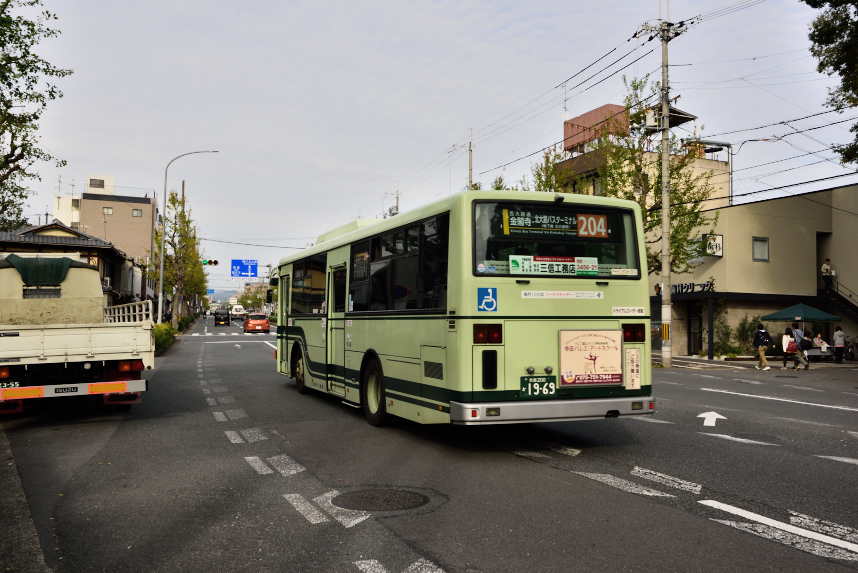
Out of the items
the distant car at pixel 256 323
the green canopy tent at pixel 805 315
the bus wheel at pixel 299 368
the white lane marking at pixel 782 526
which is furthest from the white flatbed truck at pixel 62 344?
the distant car at pixel 256 323

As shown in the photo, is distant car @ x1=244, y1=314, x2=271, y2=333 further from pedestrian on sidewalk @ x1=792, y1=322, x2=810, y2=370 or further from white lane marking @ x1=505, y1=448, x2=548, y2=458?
white lane marking @ x1=505, y1=448, x2=548, y2=458

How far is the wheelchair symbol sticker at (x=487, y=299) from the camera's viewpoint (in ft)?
24.8

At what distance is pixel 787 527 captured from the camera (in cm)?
519

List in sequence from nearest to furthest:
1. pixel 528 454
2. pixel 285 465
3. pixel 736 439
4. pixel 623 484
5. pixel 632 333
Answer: pixel 623 484
pixel 285 465
pixel 528 454
pixel 632 333
pixel 736 439

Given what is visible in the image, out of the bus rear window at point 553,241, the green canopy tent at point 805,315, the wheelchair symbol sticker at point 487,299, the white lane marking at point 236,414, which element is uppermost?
the bus rear window at point 553,241

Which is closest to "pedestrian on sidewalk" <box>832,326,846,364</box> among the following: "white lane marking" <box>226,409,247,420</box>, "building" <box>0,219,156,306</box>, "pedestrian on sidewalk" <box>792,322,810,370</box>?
"pedestrian on sidewalk" <box>792,322,810,370</box>

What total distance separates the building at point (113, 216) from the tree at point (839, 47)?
8680 centimetres

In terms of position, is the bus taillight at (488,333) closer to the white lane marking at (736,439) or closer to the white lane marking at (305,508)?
the white lane marking at (305,508)

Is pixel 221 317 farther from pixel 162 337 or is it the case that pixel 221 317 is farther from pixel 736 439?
pixel 736 439

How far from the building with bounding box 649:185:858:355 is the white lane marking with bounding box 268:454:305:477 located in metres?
28.1

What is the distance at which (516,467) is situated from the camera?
738cm

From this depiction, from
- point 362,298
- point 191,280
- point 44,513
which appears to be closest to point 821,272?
point 362,298

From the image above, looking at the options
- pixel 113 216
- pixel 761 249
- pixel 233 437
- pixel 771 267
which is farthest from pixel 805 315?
pixel 113 216

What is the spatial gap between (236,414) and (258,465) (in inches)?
167
